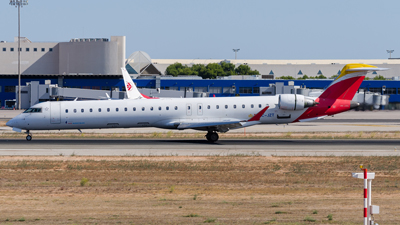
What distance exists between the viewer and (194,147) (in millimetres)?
32469

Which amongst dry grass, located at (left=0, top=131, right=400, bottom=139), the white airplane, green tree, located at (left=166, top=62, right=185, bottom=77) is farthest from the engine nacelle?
green tree, located at (left=166, top=62, right=185, bottom=77)

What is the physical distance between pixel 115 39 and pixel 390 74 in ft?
284

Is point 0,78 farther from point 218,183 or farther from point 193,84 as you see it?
point 218,183

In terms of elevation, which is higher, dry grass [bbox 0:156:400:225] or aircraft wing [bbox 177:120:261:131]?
aircraft wing [bbox 177:120:261:131]

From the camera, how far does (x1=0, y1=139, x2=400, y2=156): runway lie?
29.4 m

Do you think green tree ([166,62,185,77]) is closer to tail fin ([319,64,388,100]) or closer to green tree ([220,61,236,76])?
green tree ([220,61,236,76])

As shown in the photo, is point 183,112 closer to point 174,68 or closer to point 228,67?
point 228,67

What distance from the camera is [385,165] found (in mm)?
24797

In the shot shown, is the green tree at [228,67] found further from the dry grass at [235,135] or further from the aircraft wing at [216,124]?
the aircraft wing at [216,124]

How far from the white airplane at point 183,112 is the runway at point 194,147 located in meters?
1.34

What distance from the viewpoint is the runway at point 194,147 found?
2941 cm

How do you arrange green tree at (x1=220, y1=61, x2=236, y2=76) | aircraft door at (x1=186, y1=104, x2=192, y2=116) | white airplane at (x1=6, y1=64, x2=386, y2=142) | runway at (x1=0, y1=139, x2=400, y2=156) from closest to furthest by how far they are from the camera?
runway at (x1=0, y1=139, x2=400, y2=156)
white airplane at (x1=6, y1=64, x2=386, y2=142)
aircraft door at (x1=186, y1=104, x2=192, y2=116)
green tree at (x1=220, y1=61, x2=236, y2=76)

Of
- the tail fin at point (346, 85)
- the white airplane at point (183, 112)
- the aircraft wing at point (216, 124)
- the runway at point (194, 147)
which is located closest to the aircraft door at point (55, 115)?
the white airplane at point (183, 112)

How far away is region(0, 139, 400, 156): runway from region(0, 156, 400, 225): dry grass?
7.21 ft
